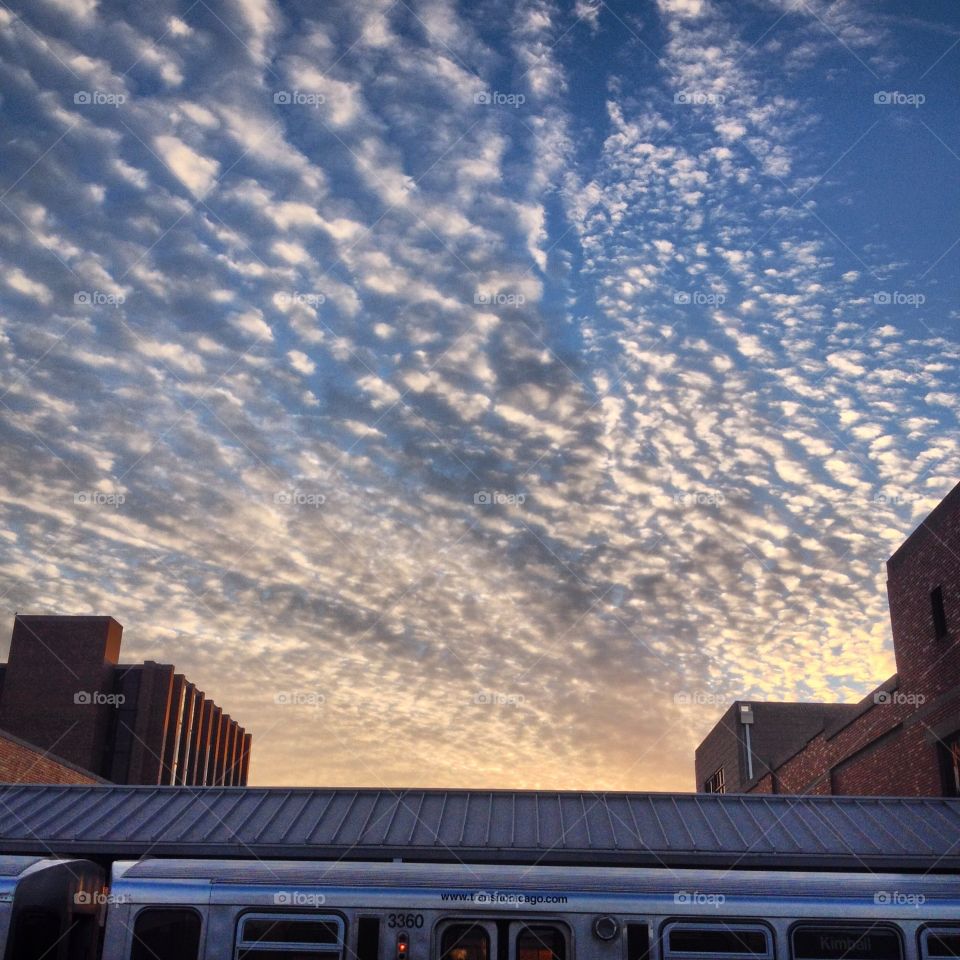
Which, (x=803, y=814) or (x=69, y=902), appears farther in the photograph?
(x=803, y=814)

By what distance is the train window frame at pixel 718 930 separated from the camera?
12.0 m

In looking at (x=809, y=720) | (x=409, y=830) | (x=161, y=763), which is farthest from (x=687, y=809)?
(x=161, y=763)

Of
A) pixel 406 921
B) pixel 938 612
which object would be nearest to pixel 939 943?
pixel 406 921

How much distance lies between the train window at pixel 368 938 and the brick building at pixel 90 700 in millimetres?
64012

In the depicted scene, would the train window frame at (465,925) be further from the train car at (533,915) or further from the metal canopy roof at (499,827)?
the metal canopy roof at (499,827)

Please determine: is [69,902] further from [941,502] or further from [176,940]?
[941,502]

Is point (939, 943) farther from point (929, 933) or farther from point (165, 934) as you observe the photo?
point (165, 934)

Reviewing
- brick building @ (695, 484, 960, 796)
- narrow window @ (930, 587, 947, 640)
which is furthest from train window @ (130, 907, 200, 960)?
narrow window @ (930, 587, 947, 640)

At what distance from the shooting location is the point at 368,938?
40.5 feet

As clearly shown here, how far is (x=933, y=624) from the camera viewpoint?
27.2 meters

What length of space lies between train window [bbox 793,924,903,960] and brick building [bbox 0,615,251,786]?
218ft

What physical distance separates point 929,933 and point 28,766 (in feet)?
93.7

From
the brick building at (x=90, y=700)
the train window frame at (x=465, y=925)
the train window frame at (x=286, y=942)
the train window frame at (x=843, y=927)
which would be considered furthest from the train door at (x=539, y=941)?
the brick building at (x=90, y=700)

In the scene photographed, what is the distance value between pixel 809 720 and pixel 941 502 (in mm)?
35007
